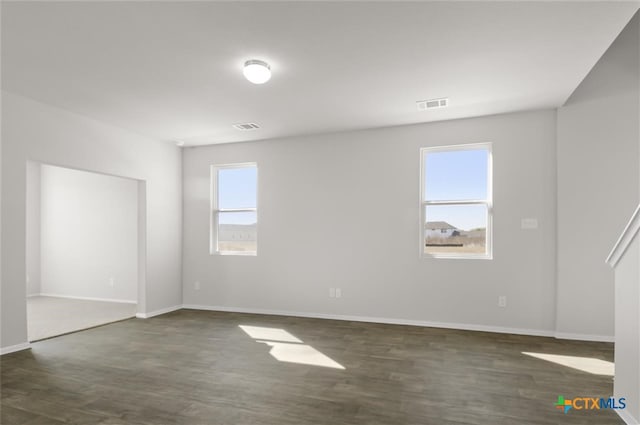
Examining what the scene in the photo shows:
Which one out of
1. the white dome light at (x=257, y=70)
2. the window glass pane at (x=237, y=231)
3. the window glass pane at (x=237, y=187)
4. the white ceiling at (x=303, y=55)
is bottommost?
the window glass pane at (x=237, y=231)

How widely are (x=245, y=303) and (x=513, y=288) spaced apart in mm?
3839

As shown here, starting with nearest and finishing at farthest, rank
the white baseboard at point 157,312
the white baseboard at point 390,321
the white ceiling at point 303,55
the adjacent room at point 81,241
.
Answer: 1. the white ceiling at point 303,55
2. the white baseboard at point 390,321
3. the white baseboard at point 157,312
4. the adjacent room at point 81,241

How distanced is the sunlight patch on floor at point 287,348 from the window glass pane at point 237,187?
2.11 meters

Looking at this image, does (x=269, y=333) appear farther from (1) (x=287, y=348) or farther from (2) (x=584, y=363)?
(2) (x=584, y=363)

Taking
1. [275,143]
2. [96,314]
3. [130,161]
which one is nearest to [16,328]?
[96,314]

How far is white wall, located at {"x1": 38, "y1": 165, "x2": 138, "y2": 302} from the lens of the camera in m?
6.52

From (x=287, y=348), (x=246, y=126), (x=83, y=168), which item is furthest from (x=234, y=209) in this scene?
(x=287, y=348)

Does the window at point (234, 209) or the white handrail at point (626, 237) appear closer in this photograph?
the white handrail at point (626, 237)

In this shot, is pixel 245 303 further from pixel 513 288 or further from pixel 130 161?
pixel 513 288

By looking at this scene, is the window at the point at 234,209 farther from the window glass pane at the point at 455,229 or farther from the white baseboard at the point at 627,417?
the white baseboard at the point at 627,417

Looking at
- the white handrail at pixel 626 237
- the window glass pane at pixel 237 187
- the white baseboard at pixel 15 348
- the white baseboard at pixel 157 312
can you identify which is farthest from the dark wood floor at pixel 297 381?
the window glass pane at pixel 237 187

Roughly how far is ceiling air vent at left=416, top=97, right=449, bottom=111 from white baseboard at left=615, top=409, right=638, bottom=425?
10.1ft

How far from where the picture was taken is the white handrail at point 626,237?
7.07 feet

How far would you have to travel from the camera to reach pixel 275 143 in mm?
5672
